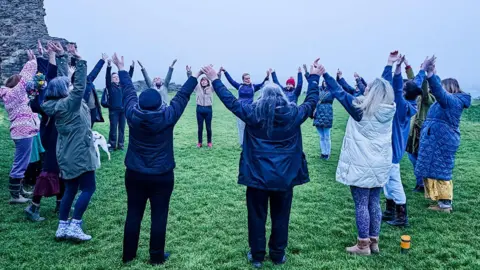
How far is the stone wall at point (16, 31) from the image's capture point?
20.2 m

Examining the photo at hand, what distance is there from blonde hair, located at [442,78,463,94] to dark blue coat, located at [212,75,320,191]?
3.08 meters

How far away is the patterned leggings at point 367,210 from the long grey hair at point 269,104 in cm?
142

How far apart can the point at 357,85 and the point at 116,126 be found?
6603 millimetres

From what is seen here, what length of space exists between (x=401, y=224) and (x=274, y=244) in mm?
2259

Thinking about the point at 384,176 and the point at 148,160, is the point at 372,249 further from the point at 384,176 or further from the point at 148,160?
the point at 148,160

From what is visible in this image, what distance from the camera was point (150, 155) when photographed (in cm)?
393

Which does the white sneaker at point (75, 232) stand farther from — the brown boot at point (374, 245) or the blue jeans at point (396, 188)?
the blue jeans at point (396, 188)

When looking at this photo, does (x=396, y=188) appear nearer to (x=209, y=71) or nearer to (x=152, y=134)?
(x=209, y=71)

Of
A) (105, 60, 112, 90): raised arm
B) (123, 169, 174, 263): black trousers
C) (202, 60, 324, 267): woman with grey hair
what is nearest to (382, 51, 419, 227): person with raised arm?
(202, 60, 324, 267): woman with grey hair

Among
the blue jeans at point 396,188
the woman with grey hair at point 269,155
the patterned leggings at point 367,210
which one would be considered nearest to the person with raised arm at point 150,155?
the woman with grey hair at point 269,155

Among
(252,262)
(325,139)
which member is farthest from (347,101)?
(325,139)

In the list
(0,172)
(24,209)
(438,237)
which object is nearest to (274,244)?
(438,237)

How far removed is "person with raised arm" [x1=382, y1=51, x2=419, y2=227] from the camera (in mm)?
4918

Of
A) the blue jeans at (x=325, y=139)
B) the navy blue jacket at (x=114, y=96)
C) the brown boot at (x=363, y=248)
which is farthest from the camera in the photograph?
the navy blue jacket at (x=114, y=96)
